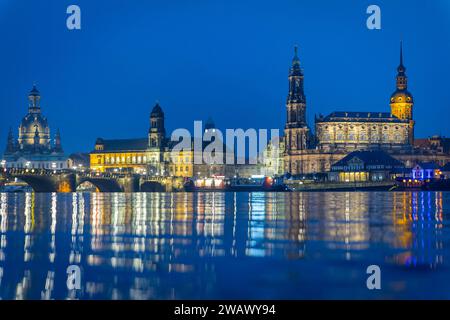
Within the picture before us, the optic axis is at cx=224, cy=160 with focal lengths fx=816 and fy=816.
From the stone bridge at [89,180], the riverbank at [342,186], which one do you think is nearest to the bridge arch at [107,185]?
the stone bridge at [89,180]

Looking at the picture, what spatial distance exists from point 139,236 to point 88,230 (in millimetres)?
4241

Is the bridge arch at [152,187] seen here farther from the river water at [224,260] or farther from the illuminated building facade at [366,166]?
the river water at [224,260]

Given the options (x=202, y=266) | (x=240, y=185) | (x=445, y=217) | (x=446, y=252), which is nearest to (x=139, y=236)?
(x=202, y=266)

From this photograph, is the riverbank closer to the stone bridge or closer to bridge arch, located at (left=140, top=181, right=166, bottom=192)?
the stone bridge

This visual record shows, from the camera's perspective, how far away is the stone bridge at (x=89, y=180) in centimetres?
13100

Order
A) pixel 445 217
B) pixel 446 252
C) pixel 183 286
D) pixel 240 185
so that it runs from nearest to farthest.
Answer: pixel 183 286, pixel 446 252, pixel 445 217, pixel 240 185

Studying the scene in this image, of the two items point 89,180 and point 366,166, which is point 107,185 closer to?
point 89,180

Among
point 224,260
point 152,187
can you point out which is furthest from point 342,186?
point 224,260

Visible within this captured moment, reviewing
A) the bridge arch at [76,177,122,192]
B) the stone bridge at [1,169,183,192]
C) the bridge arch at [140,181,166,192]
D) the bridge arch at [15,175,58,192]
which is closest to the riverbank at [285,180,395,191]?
the stone bridge at [1,169,183,192]

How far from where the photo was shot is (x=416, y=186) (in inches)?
6270

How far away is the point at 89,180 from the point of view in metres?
147
